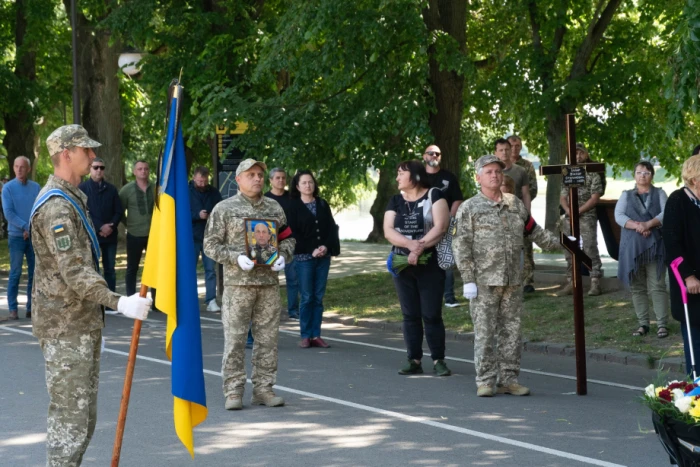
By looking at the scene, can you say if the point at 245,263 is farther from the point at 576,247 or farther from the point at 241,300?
the point at 576,247

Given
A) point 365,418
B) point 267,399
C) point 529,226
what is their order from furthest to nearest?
1. point 529,226
2. point 267,399
3. point 365,418

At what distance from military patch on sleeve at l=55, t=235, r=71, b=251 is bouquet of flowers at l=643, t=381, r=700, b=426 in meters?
3.12

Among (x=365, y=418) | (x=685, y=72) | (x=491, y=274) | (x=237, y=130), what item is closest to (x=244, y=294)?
(x=365, y=418)

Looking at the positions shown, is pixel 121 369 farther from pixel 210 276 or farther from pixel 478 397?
pixel 210 276

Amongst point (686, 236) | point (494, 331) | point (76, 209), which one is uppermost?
point (76, 209)

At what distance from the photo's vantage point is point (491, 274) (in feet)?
29.5

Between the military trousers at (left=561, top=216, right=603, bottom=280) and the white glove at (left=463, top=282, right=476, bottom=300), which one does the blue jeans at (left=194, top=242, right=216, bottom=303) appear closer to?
the military trousers at (left=561, top=216, right=603, bottom=280)

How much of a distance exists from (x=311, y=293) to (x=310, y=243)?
2.05ft

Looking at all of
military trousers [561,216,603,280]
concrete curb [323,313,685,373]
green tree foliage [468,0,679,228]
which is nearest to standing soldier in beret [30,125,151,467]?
concrete curb [323,313,685,373]

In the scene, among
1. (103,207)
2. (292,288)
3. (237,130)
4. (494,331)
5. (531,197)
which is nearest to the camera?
(494,331)

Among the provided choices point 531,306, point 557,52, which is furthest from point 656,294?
point 557,52

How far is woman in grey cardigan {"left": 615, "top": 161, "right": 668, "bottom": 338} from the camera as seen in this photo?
11883mm

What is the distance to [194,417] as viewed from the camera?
250 inches

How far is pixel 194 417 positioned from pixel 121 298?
1.30m
